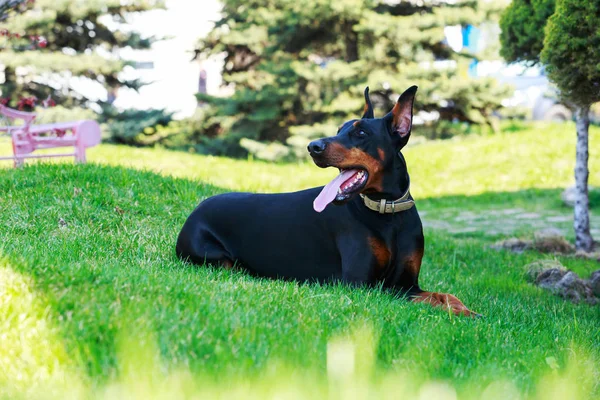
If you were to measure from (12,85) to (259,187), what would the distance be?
901cm

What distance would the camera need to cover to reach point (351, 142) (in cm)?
411

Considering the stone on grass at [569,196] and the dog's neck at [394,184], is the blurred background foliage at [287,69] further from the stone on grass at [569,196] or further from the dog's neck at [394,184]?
the dog's neck at [394,184]

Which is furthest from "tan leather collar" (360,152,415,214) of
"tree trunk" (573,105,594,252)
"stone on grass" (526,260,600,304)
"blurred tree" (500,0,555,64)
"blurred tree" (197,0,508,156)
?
"blurred tree" (197,0,508,156)

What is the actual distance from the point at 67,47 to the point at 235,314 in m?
15.5

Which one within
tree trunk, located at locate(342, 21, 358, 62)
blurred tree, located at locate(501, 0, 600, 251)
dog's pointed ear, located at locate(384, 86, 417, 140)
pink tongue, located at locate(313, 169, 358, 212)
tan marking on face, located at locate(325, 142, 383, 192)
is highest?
tree trunk, located at locate(342, 21, 358, 62)

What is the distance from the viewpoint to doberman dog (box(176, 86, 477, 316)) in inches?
163

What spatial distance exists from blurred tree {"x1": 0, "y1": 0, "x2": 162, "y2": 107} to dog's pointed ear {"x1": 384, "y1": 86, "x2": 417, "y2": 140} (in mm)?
13179

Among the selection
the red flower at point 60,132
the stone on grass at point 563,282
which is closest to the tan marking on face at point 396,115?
the stone on grass at point 563,282

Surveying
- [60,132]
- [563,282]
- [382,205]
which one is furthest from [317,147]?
[60,132]

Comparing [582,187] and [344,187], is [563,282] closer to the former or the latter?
[582,187]

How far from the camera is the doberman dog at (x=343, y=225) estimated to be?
13.6ft

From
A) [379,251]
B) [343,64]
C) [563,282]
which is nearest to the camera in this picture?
[379,251]

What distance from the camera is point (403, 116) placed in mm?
4277

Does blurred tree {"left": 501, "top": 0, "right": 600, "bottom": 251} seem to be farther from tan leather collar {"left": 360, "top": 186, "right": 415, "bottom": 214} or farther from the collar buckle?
the collar buckle
